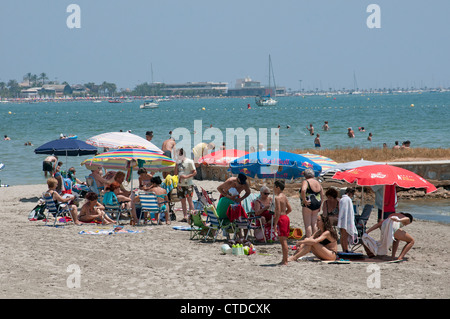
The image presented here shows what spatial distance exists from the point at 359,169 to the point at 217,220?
8.30 feet

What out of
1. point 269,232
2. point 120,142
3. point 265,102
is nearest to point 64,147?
point 120,142

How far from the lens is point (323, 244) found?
936 centimetres

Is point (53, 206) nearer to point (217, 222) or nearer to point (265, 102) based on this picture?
point (217, 222)

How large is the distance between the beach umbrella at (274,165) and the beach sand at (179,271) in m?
1.47

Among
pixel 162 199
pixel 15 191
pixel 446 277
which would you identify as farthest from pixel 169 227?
pixel 15 191

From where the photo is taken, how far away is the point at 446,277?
8.51m

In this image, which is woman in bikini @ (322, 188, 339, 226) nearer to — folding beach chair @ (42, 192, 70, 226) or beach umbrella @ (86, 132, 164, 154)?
folding beach chair @ (42, 192, 70, 226)

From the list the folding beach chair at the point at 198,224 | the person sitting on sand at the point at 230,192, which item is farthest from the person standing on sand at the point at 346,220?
the folding beach chair at the point at 198,224

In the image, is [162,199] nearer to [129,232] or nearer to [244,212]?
[129,232]

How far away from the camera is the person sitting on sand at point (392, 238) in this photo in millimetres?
9469

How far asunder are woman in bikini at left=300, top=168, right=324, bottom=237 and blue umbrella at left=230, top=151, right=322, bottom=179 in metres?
0.49
